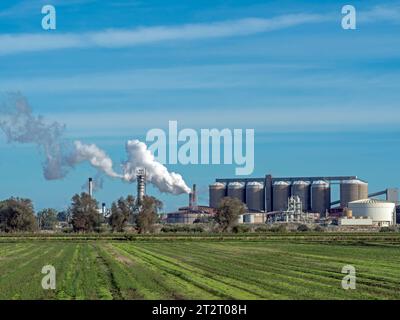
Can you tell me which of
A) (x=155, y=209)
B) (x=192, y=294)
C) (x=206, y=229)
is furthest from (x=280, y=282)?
(x=206, y=229)

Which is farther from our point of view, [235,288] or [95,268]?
[95,268]

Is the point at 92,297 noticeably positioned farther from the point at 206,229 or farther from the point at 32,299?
the point at 206,229

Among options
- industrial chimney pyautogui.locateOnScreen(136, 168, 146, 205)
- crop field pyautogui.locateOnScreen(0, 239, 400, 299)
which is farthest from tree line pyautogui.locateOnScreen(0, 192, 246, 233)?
crop field pyautogui.locateOnScreen(0, 239, 400, 299)

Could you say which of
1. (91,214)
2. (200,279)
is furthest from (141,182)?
(200,279)

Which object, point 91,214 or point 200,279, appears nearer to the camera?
point 200,279

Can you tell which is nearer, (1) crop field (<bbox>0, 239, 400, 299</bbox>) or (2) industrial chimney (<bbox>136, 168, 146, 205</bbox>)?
(1) crop field (<bbox>0, 239, 400, 299</bbox>)

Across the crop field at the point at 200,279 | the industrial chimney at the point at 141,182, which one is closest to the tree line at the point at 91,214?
the industrial chimney at the point at 141,182

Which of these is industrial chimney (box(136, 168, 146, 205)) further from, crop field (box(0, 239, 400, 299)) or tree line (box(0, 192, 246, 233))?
crop field (box(0, 239, 400, 299))

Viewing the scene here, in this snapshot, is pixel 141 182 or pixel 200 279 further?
pixel 141 182

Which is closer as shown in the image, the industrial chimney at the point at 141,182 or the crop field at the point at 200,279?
the crop field at the point at 200,279

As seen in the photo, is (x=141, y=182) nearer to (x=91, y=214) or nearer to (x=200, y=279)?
(x=91, y=214)

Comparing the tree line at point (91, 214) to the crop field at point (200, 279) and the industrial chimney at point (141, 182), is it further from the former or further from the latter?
the crop field at point (200, 279)
